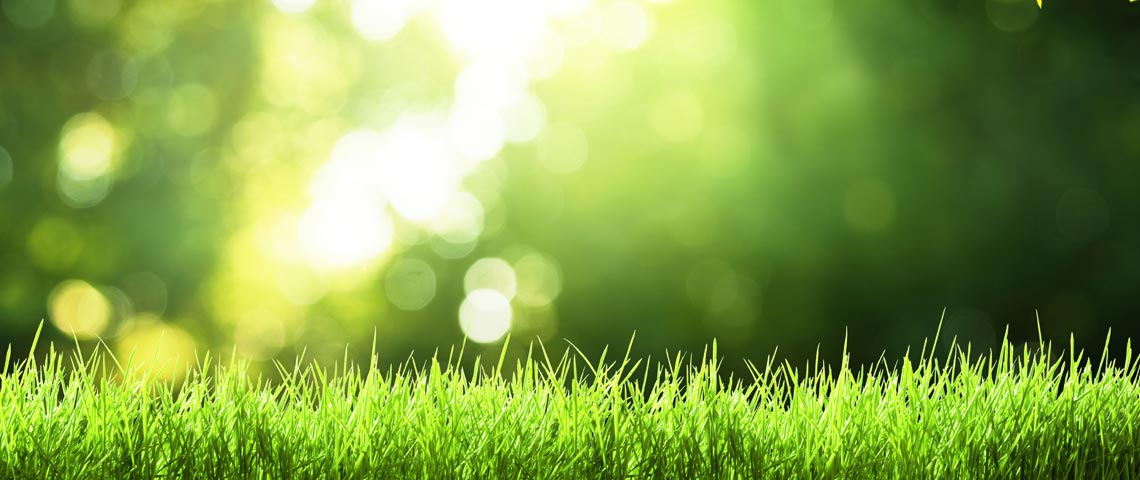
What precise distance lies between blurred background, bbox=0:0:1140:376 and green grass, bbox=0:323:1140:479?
6.53m

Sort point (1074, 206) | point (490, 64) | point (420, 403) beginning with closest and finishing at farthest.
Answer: point (420, 403) → point (1074, 206) → point (490, 64)

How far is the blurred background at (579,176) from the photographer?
31.9 ft

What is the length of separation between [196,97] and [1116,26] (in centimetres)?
952

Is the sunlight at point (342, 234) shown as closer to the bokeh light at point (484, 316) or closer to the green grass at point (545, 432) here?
the bokeh light at point (484, 316)

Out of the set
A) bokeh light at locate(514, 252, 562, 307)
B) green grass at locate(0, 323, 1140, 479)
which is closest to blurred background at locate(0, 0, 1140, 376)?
bokeh light at locate(514, 252, 562, 307)

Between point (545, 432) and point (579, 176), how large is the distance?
305 inches

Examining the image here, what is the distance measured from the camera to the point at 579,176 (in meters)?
10.6

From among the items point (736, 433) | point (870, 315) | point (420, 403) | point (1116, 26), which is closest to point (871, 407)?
point (736, 433)

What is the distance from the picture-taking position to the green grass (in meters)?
2.81

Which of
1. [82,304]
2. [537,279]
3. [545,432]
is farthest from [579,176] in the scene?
[545,432]

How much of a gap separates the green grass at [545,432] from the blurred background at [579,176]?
6532 millimetres

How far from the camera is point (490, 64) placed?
35.4 ft

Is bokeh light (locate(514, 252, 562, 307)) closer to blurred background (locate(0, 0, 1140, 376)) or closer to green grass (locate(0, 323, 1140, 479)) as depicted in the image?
blurred background (locate(0, 0, 1140, 376))

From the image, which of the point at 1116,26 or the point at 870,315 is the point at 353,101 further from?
the point at 1116,26
